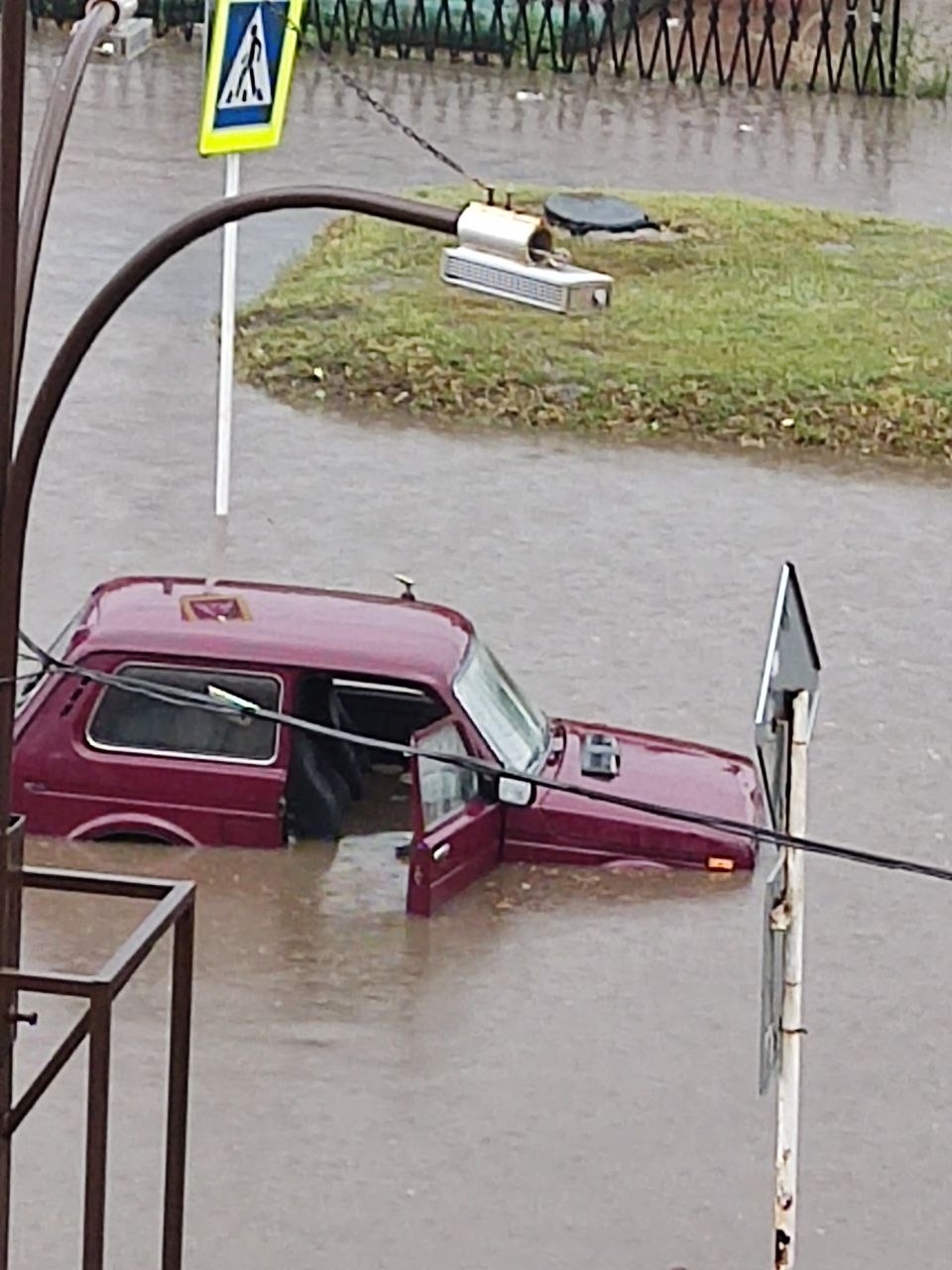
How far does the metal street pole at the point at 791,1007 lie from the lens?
741 centimetres

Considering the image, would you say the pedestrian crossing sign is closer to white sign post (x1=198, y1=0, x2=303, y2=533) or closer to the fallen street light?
white sign post (x1=198, y1=0, x2=303, y2=533)

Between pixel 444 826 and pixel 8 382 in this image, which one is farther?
pixel 444 826

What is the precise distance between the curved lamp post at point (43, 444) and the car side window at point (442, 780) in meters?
4.31

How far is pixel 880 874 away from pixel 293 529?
503cm

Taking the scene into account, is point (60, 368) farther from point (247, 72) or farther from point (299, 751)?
point (247, 72)

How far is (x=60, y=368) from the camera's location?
618 cm

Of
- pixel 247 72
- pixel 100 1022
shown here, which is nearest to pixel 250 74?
pixel 247 72

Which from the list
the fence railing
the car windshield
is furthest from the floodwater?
the fence railing

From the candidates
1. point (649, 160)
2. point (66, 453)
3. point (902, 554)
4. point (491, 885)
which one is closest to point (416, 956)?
point (491, 885)

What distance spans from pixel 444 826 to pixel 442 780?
0.58 feet

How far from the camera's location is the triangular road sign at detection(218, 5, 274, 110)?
43.9 feet

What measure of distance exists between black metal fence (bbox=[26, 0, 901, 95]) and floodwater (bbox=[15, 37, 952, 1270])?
10925 millimetres

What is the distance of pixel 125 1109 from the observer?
9.40 metres

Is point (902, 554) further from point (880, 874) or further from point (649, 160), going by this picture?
point (649, 160)
